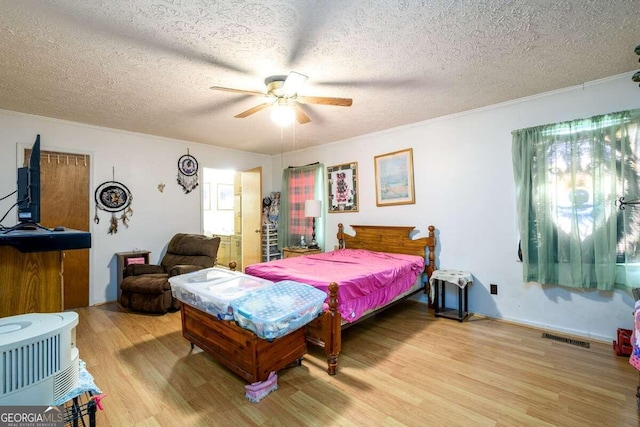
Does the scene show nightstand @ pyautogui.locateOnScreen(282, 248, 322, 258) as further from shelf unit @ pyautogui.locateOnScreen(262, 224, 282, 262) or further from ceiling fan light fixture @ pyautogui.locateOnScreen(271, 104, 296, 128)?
ceiling fan light fixture @ pyautogui.locateOnScreen(271, 104, 296, 128)

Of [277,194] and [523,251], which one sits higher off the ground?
[277,194]

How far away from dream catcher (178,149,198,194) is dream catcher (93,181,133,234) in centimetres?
82

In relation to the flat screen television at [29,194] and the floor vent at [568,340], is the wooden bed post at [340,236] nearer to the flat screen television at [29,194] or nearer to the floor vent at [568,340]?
the floor vent at [568,340]

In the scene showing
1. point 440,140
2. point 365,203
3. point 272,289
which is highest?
point 440,140

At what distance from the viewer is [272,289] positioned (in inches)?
87.7

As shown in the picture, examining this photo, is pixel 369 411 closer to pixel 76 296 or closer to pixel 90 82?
pixel 90 82

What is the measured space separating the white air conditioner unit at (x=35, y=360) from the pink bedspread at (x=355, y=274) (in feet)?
5.96

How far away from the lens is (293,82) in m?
2.26

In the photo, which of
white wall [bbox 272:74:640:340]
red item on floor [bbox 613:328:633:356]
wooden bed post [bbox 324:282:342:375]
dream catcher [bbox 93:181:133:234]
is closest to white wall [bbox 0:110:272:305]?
dream catcher [bbox 93:181:133:234]

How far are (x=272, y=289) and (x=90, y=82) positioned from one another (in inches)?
103

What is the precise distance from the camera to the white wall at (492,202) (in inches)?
111

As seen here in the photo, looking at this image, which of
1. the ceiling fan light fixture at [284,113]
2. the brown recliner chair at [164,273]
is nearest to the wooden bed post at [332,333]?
the ceiling fan light fixture at [284,113]

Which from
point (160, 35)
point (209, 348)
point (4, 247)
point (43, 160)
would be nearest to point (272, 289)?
point (209, 348)

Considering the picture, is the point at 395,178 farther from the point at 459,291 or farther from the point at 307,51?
the point at 307,51
